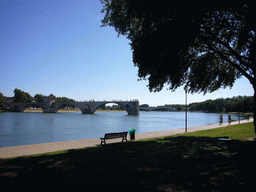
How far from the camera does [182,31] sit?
361 inches

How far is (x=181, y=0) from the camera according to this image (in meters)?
8.49

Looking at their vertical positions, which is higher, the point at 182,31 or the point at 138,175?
the point at 182,31

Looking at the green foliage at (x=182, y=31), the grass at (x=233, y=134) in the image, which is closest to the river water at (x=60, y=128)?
the grass at (x=233, y=134)

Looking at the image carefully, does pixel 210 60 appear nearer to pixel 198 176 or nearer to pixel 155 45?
pixel 155 45

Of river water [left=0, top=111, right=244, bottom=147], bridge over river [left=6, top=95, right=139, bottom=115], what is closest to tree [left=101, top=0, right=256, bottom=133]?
river water [left=0, top=111, right=244, bottom=147]

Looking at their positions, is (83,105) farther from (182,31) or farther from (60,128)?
(182,31)

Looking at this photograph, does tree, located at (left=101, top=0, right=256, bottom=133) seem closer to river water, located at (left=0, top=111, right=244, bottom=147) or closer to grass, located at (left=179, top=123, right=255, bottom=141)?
grass, located at (left=179, top=123, right=255, bottom=141)

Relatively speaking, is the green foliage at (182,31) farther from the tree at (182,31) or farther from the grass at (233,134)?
→ the grass at (233,134)

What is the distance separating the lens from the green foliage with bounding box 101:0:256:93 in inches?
344

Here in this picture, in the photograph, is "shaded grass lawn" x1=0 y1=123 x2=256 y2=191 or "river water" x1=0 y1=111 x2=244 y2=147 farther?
"river water" x1=0 y1=111 x2=244 y2=147

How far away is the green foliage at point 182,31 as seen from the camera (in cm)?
873

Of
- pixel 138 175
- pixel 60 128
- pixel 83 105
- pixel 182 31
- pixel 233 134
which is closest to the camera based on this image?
pixel 138 175

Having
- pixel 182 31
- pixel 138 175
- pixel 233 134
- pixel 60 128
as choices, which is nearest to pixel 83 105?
pixel 60 128

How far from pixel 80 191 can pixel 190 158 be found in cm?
484
